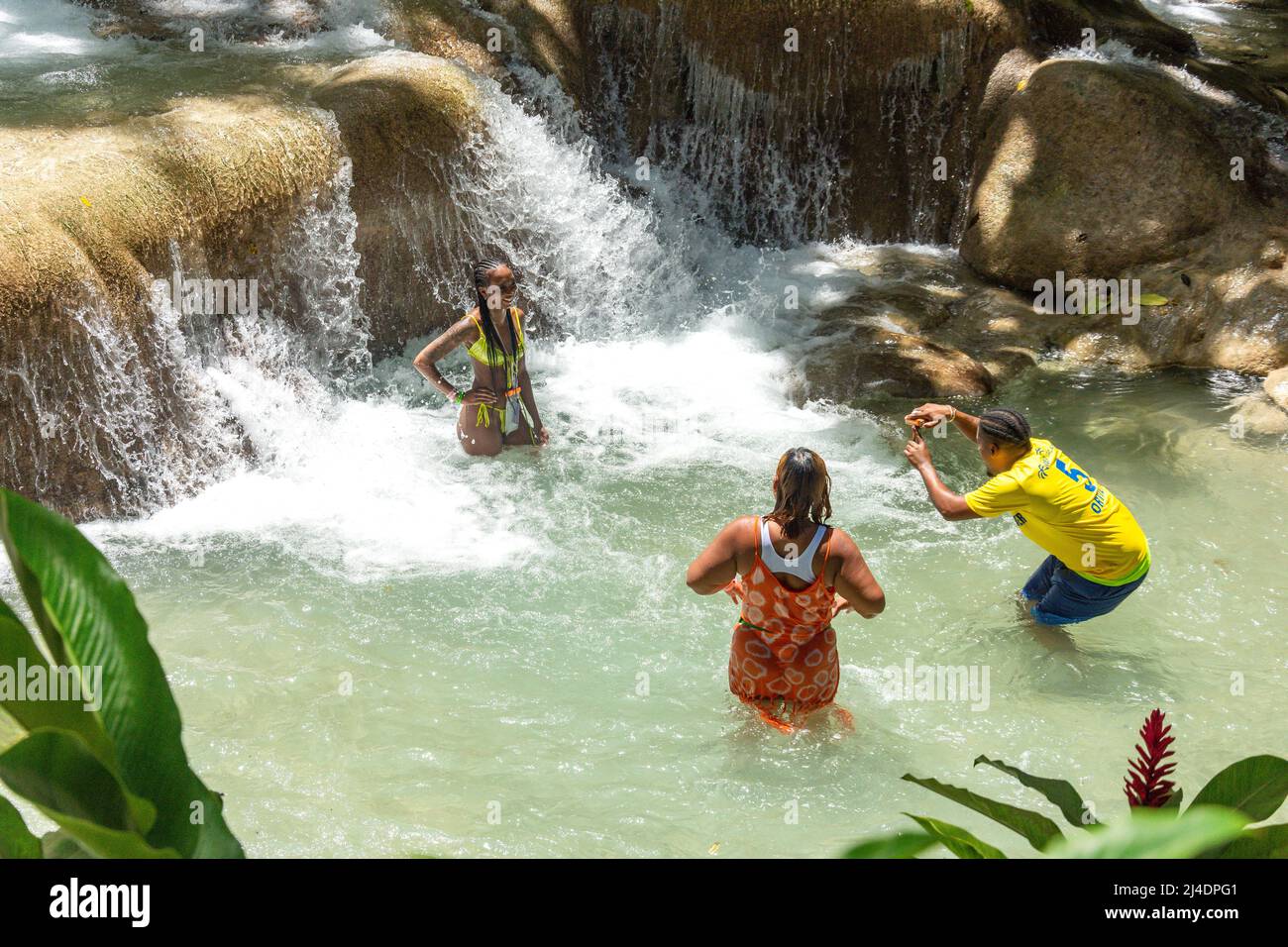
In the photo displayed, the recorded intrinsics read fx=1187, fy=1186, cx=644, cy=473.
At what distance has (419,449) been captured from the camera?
7820 millimetres

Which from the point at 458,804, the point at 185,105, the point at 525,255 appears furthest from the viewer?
the point at 525,255

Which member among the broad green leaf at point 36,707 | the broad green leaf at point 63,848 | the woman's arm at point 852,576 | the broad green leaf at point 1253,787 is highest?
the broad green leaf at point 36,707

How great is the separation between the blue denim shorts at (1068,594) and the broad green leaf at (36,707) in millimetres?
4619

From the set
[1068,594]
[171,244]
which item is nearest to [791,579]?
[1068,594]

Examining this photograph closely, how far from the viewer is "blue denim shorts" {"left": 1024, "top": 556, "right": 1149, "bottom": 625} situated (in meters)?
5.28

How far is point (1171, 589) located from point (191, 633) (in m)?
4.98

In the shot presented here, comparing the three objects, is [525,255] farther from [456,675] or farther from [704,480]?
[456,675]

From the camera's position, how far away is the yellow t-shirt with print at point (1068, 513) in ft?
16.6

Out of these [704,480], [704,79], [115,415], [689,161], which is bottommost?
[704,480]

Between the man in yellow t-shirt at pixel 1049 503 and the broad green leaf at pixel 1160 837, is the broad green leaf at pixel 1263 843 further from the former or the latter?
the man in yellow t-shirt at pixel 1049 503

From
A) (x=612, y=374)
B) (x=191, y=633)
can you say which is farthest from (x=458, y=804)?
(x=612, y=374)

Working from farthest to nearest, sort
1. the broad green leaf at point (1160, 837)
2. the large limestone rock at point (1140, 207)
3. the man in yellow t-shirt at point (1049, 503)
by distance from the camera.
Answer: the large limestone rock at point (1140, 207), the man in yellow t-shirt at point (1049, 503), the broad green leaf at point (1160, 837)

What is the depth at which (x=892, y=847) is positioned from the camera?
1323 millimetres
